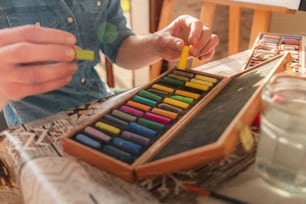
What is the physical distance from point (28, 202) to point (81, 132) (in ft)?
0.30

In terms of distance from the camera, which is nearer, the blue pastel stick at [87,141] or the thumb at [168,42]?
the blue pastel stick at [87,141]

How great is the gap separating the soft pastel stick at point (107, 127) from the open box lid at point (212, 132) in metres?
0.06

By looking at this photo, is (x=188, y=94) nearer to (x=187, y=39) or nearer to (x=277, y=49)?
(x=187, y=39)

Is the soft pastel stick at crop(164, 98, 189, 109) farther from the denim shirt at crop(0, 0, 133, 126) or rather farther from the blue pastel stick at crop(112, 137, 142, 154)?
the denim shirt at crop(0, 0, 133, 126)

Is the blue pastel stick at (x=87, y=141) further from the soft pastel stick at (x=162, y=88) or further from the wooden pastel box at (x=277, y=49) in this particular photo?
the wooden pastel box at (x=277, y=49)

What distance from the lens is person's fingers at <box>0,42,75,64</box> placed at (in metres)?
0.32

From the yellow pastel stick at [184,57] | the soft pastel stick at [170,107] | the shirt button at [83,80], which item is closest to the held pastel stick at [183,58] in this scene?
the yellow pastel stick at [184,57]

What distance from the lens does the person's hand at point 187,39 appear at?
517mm

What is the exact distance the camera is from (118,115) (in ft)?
1.17

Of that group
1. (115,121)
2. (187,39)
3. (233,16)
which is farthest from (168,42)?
(233,16)

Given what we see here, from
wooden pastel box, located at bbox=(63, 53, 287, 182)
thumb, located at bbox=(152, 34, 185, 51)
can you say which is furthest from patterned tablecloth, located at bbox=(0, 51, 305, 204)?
thumb, located at bbox=(152, 34, 185, 51)

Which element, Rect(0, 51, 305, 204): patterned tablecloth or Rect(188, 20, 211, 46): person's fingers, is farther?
Rect(188, 20, 211, 46): person's fingers

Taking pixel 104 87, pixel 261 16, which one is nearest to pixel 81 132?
pixel 104 87

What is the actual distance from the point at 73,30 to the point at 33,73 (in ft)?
0.86
